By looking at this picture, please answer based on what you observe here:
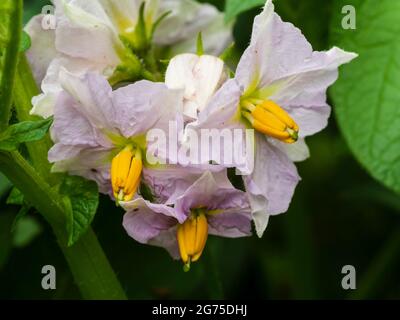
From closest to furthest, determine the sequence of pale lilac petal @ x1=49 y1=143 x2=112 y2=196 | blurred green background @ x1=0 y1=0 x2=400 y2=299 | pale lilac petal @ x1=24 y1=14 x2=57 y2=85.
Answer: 1. pale lilac petal @ x1=49 y1=143 x2=112 y2=196
2. pale lilac petal @ x1=24 y1=14 x2=57 y2=85
3. blurred green background @ x1=0 y1=0 x2=400 y2=299

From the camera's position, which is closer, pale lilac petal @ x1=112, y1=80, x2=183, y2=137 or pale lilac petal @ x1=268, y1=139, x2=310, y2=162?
pale lilac petal @ x1=112, y1=80, x2=183, y2=137

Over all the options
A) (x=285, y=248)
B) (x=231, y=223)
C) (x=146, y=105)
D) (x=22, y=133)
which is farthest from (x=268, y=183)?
(x=285, y=248)

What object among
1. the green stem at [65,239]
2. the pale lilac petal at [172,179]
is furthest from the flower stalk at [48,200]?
the pale lilac petal at [172,179]

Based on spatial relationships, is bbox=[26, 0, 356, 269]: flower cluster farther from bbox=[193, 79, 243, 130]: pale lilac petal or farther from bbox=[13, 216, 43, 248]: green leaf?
bbox=[13, 216, 43, 248]: green leaf

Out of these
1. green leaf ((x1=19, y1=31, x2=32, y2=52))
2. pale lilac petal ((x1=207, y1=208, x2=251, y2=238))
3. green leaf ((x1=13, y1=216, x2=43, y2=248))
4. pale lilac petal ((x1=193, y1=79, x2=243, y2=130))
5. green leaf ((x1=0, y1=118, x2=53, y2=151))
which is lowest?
green leaf ((x1=13, y1=216, x2=43, y2=248))

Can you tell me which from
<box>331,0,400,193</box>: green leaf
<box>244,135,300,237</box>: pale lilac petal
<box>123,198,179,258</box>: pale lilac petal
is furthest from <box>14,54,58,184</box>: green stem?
<box>331,0,400,193</box>: green leaf

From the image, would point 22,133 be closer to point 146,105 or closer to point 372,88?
point 146,105

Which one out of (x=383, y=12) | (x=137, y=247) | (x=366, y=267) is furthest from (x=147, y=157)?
(x=366, y=267)

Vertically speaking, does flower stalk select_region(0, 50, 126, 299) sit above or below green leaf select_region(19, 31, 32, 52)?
below

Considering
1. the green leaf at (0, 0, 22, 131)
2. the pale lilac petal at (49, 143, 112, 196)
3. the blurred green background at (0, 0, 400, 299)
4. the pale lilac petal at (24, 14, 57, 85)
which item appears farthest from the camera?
the blurred green background at (0, 0, 400, 299)
